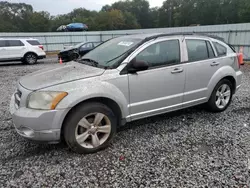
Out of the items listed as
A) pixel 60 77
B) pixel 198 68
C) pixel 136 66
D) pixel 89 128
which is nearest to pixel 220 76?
pixel 198 68

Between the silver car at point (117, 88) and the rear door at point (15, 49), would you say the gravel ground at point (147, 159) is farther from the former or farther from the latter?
the rear door at point (15, 49)

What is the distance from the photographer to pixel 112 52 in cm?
343

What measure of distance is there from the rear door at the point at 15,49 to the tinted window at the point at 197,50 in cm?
1173

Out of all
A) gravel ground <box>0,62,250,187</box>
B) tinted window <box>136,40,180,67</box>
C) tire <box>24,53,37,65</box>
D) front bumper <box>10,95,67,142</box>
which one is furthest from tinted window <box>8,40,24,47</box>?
tinted window <box>136,40,180,67</box>

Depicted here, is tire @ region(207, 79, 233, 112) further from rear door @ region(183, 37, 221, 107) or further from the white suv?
the white suv

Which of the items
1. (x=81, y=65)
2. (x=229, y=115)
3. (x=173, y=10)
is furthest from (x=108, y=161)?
(x=173, y=10)

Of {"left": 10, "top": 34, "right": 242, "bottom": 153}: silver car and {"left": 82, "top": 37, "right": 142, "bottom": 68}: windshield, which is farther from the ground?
{"left": 82, "top": 37, "right": 142, "bottom": 68}: windshield

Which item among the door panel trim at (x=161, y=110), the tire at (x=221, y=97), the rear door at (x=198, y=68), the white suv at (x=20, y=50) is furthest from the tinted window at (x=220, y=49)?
the white suv at (x=20, y=50)

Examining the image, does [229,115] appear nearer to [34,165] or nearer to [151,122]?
[151,122]

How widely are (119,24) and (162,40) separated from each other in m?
62.4

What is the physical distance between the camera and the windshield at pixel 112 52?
10.3 feet

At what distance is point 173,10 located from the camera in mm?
70875

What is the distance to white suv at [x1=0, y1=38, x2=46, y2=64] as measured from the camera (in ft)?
39.2

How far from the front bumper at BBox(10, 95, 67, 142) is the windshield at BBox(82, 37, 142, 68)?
108cm
